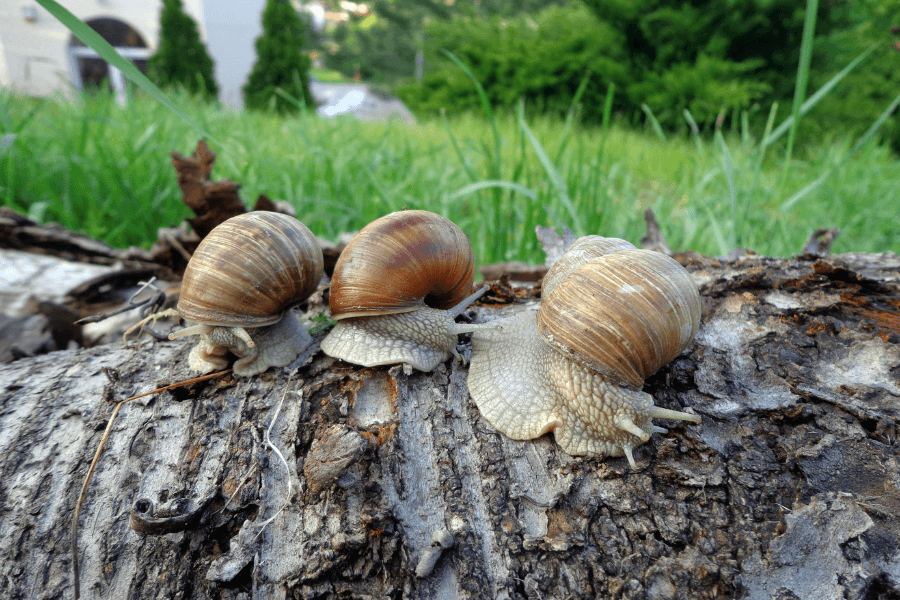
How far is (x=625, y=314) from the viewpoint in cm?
154

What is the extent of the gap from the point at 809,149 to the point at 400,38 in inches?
836

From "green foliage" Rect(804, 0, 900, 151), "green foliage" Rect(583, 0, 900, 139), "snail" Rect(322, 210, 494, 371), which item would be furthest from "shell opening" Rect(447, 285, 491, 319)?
"green foliage" Rect(804, 0, 900, 151)

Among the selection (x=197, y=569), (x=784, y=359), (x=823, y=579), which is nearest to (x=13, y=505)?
(x=197, y=569)

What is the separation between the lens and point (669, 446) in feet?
5.03

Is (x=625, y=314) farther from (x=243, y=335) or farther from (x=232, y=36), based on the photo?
(x=232, y=36)

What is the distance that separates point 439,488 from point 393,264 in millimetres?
788

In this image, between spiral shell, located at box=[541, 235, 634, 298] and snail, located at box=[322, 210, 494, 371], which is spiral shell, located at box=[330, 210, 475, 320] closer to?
snail, located at box=[322, 210, 494, 371]

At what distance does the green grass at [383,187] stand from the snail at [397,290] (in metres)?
1.07

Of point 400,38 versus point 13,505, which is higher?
point 400,38

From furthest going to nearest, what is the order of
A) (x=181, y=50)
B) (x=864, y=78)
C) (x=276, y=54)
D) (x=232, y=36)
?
(x=232, y=36) → (x=276, y=54) → (x=181, y=50) → (x=864, y=78)

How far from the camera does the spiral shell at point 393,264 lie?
1767 millimetres

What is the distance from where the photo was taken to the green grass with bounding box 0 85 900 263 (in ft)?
11.0

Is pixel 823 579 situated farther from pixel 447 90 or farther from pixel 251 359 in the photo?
pixel 447 90

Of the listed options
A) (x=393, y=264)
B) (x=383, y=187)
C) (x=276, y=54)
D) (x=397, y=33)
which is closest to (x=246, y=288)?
(x=393, y=264)
